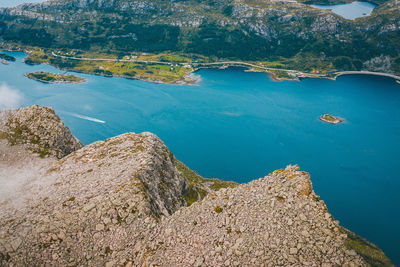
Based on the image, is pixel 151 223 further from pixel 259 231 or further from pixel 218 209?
pixel 259 231

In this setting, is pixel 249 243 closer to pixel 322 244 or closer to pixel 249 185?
pixel 322 244

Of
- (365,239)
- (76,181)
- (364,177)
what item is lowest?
(365,239)

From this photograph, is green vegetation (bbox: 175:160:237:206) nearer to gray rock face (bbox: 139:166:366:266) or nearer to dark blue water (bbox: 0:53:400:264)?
dark blue water (bbox: 0:53:400:264)

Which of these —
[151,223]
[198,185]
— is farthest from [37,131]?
[198,185]

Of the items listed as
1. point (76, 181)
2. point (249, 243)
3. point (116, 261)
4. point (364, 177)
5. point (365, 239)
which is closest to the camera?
point (249, 243)

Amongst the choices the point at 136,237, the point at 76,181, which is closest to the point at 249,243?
the point at 136,237

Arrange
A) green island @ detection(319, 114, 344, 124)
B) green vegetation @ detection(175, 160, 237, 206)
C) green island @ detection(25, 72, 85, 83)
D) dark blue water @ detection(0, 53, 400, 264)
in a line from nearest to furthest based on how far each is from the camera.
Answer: green vegetation @ detection(175, 160, 237, 206), dark blue water @ detection(0, 53, 400, 264), green island @ detection(319, 114, 344, 124), green island @ detection(25, 72, 85, 83)

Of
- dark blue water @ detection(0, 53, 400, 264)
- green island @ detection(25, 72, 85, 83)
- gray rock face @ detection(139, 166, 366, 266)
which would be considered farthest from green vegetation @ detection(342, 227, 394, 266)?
green island @ detection(25, 72, 85, 83)

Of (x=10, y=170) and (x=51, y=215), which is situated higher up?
(x=51, y=215)
